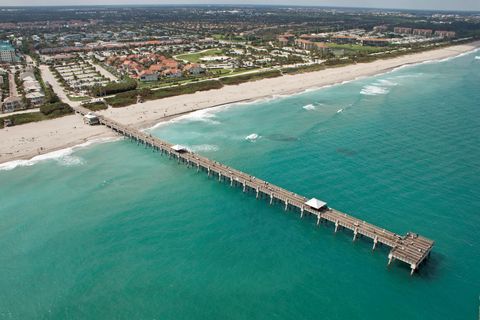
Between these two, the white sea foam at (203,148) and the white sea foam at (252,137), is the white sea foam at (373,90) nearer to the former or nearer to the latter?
the white sea foam at (252,137)

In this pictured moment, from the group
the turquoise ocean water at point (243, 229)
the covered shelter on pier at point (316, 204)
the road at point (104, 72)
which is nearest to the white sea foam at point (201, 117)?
the turquoise ocean water at point (243, 229)

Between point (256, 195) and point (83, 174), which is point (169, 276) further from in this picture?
point (83, 174)

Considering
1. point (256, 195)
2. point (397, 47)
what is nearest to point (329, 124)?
point (256, 195)

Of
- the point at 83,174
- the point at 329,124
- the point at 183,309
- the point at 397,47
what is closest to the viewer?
the point at 183,309

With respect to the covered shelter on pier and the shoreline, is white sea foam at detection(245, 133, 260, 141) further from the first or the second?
the covered shelter on pier

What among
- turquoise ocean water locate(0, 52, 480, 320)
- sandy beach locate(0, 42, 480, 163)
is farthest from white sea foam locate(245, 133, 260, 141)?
sandy beach locate(0, 42, 480, 163)

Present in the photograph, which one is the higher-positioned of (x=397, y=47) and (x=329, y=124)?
(x=397, y=47)
